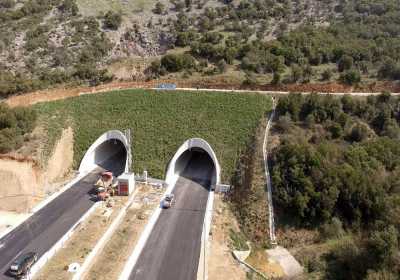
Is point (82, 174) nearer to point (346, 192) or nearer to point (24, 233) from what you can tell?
point (24, 233)

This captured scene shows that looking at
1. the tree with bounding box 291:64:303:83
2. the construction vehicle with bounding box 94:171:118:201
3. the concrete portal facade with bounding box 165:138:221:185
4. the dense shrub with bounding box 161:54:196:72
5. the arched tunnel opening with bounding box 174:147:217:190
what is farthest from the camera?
the dense shrub with bounding box 161:54:196:72

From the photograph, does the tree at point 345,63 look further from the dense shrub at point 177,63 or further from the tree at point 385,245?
the tree at point 385,245

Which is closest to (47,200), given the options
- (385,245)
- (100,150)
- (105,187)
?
(105,187)

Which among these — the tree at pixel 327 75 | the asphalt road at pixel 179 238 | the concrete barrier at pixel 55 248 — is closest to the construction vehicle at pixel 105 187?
the concrete barrier at pixel 55 248

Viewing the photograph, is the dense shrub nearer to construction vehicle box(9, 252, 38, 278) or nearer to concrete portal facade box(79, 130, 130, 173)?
concrete portal facade box(79, 130, 130, 173)

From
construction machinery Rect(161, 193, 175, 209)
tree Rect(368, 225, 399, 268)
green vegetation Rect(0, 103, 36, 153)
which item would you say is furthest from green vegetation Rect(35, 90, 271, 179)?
tree Rect(368, 225, 399, 268)
